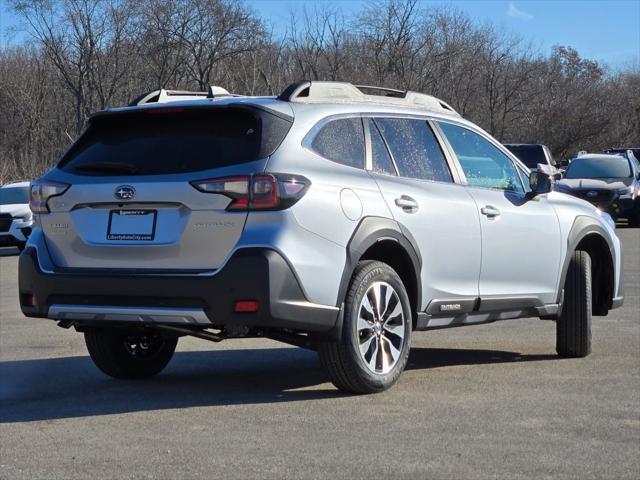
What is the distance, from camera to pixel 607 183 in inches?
1179

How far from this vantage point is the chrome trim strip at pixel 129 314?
6945 millimetres

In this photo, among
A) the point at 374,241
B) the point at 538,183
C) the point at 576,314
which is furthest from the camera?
the point at 576,314

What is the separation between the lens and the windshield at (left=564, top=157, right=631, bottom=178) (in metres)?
30.5

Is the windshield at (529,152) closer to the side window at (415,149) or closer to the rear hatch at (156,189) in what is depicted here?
the side window at (415,149)

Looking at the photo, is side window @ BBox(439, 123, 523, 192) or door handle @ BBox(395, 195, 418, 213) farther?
side window @ BBox(439, 123, 523, 192)

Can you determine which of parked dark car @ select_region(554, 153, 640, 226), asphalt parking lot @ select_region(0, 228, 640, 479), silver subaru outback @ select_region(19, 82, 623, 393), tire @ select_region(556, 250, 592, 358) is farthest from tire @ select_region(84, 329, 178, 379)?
parked dark car @ select_region(554, 153, 640, 226)

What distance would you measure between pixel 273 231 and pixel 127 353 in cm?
208

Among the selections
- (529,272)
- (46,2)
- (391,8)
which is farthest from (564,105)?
(529,272)

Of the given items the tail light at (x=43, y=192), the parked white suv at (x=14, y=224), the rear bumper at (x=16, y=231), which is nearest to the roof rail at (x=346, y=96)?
the tail light at (x=43, y=192)

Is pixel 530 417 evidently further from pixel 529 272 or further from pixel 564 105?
pixel 564 105

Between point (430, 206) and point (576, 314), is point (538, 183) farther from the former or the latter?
point (430, 206)

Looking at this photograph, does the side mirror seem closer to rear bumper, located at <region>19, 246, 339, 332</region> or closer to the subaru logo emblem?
rear bumper, located at <region>19, 246, 339, 332</region>

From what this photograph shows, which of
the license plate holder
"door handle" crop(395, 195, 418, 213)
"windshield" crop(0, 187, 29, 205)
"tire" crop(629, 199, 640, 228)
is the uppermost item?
"door handle" crop(395, 195, 418, 213)

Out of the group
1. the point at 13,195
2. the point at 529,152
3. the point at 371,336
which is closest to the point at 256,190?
the point at 371,336
